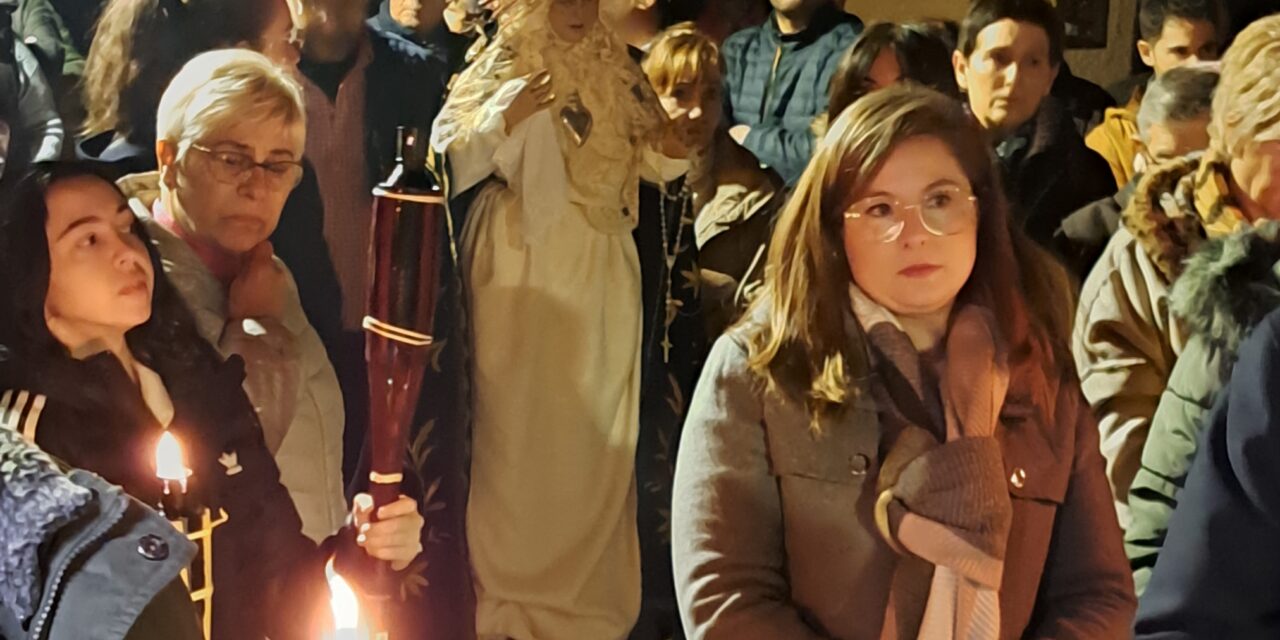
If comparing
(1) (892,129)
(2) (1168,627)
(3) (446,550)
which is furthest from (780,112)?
(2) (1168,627)

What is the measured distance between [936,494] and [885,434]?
3.9 inches

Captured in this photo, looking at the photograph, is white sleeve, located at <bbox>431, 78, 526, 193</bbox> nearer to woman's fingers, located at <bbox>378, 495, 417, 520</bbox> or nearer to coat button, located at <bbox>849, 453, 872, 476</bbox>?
woman's fingers, located at <bbox>378, 495, 417, 520</bbox>

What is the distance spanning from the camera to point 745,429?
1.55 meters

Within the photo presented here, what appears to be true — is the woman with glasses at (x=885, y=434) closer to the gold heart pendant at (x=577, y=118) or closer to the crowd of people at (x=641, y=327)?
the crowd of people at (x=641, y=327)

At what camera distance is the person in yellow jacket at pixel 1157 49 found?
169 cm

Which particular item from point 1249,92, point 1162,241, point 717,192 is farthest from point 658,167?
point 1249,92

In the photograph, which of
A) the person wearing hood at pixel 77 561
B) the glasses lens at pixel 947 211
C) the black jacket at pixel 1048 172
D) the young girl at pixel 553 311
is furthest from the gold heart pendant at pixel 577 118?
the person wearing hood at pixel 77 561

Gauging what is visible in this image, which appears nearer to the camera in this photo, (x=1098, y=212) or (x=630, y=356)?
(x=630, y=356)

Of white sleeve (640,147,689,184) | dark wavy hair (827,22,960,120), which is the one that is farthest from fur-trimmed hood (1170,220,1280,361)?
white sleeve (640,147,689,184)

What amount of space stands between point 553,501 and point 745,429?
253mm

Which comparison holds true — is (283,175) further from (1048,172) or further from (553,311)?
(1048,172)

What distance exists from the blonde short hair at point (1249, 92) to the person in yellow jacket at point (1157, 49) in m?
0.03

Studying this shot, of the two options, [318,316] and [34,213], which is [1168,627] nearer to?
[318,316]

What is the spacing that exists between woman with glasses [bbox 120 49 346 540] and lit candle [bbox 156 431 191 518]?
0.11m
